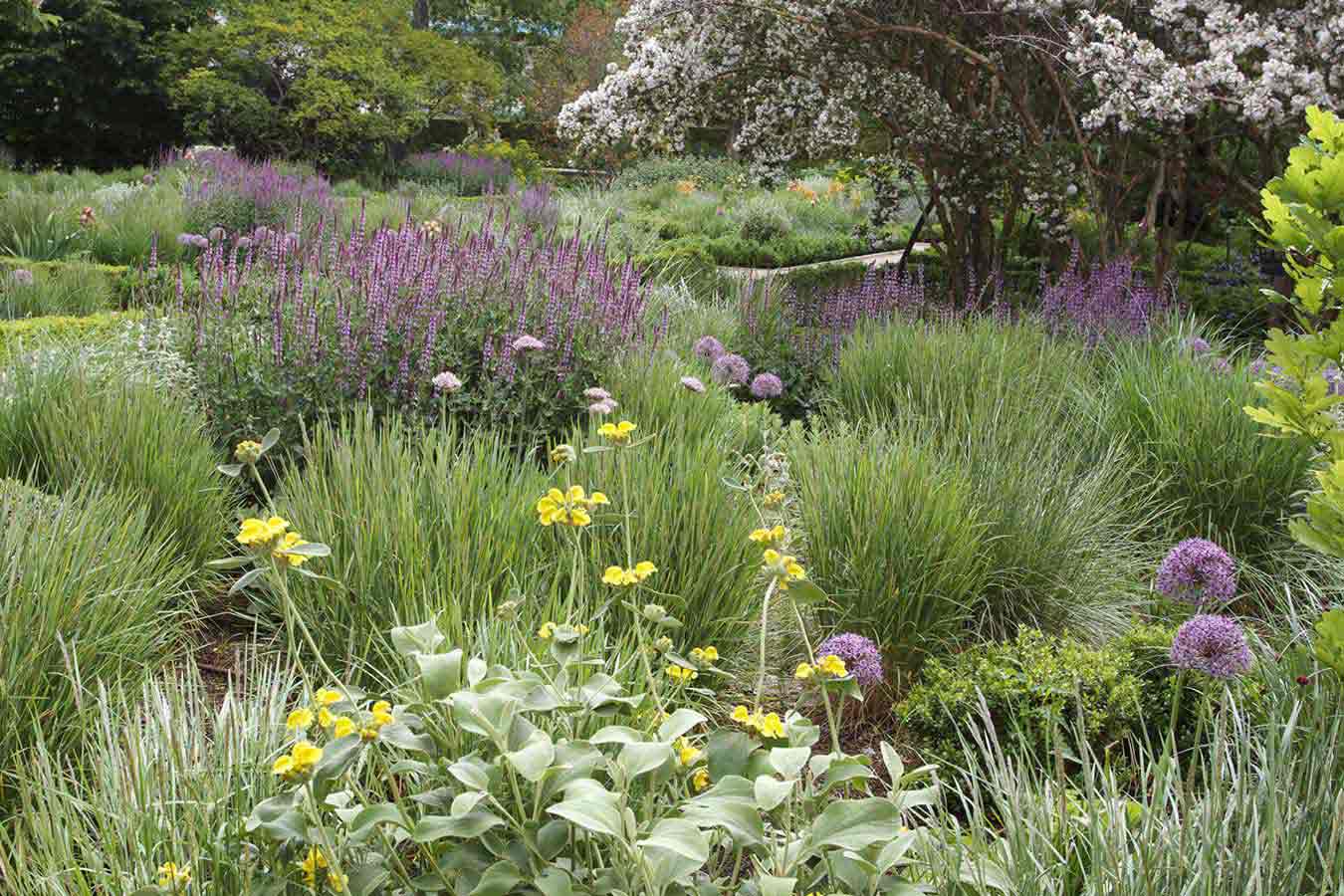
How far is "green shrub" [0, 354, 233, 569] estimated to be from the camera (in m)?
3.32

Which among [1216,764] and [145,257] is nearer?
[1216,764]

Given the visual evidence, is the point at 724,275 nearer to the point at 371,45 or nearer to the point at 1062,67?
the point at 1062,67

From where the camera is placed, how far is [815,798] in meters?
1.70

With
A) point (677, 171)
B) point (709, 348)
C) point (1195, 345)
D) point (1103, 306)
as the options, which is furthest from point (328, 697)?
point (677, 171)

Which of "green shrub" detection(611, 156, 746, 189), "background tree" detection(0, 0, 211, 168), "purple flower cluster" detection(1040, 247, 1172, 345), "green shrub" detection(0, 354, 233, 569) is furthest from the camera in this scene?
"green shrub" detection(611, 156, 746, 189)

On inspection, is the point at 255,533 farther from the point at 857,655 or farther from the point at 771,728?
the point at 857,655

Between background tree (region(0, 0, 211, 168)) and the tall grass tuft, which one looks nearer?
the tall grass tuft

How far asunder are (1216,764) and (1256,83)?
5195mm

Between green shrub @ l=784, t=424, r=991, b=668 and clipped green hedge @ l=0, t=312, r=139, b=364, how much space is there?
130 inches

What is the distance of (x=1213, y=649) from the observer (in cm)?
240

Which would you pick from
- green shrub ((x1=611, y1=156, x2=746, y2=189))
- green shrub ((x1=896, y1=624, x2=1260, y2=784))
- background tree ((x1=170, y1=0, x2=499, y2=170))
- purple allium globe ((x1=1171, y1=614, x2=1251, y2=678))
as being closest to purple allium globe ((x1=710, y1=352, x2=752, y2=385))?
green shrub ((x1=896, y1=624, x2=1260, y2=784))

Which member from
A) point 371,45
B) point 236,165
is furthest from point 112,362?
point 371,45

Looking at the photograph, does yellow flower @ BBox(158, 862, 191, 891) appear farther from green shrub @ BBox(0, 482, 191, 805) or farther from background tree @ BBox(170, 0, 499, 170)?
background tree @ BBox(170, 0, 499, 170)

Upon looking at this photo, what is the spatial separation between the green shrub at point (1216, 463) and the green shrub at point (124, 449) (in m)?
3.05
